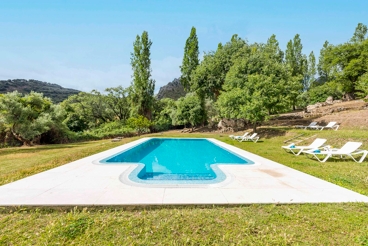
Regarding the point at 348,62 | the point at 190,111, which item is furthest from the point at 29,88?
the point at 348,62

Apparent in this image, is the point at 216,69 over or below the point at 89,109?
over

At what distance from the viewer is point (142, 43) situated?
87.0 ft

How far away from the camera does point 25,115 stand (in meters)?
14.2

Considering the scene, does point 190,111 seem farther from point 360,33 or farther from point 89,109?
point 360,33

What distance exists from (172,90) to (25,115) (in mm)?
48831

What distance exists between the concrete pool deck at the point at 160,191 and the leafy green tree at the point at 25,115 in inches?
485

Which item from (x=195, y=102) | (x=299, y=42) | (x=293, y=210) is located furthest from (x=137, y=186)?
(x=299, y=42)

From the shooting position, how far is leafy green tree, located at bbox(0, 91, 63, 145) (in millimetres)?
13399

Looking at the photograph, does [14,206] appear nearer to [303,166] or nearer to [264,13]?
[303,166]

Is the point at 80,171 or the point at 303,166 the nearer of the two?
the point at 80,171

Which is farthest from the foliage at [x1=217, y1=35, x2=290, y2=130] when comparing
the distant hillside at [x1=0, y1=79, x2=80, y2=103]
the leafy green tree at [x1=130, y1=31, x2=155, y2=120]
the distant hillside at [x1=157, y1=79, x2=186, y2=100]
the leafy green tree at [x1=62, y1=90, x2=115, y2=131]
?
the distant hillside at [x1=0, y1=79, x2=80, y2=103]

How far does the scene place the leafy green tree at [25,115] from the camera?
13399 millimetres

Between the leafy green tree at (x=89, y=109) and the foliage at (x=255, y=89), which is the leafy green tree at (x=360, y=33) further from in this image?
the leafy green tree at (x=89, y=109)

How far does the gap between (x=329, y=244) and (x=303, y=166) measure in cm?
444
